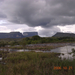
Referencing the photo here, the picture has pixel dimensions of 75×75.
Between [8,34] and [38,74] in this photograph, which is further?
[8,34]

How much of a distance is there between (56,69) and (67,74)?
2.08 feet

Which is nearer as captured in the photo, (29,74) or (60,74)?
(60,74)

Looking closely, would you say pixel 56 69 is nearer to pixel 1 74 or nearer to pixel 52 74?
pixel 52 74

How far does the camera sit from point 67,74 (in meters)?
4.89

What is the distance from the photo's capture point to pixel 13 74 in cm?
536

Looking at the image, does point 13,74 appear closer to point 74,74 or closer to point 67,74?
point 67,74

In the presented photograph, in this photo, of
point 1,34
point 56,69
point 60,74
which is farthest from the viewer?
point 1,34

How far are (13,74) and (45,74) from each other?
1.82 meters

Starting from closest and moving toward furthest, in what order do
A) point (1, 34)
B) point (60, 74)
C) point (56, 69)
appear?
point (60, 74) → point (56, 69) → point (1, 34)

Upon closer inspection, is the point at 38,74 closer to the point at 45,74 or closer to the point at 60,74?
the point at 45,74

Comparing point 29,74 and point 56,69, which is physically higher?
point 56,69

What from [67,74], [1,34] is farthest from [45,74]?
[1,34]

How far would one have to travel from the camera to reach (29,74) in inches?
217

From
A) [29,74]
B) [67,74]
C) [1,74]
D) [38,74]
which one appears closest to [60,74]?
[67,74]
